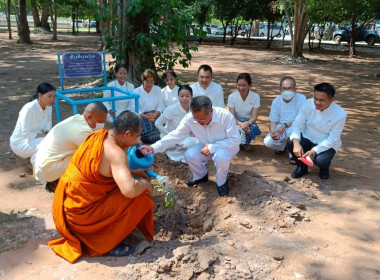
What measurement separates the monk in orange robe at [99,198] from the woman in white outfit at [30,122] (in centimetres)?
143

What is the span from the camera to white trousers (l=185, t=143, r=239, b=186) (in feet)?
11.5

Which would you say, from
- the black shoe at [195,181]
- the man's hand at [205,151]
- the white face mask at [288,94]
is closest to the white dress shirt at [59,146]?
the man's hand at [205,151]

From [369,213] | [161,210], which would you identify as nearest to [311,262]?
[369,213]

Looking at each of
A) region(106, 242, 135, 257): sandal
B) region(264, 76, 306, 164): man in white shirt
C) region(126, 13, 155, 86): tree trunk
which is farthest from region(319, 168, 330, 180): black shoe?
region(126, 13, 155, 86): tree trunk

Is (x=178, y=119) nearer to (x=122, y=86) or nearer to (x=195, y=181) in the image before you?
(x=195, y=181)

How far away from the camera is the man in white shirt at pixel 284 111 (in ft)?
15.2

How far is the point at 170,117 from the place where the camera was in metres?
4.61

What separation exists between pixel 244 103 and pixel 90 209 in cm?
287

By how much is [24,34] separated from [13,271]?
19.1m

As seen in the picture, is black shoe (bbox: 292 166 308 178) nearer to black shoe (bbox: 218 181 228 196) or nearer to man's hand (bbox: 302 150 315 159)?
man's hand (bbox: 302 150 315 159)

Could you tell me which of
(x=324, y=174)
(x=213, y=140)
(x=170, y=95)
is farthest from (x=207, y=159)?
(x=170, y=95)

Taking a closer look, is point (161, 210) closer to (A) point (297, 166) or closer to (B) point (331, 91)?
(A) point (297, 166)

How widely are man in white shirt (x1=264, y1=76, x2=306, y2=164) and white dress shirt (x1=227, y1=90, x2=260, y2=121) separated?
253 millimetres

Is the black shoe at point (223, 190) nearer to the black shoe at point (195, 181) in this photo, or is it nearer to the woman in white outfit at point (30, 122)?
the black shoe at point (195, 181)
